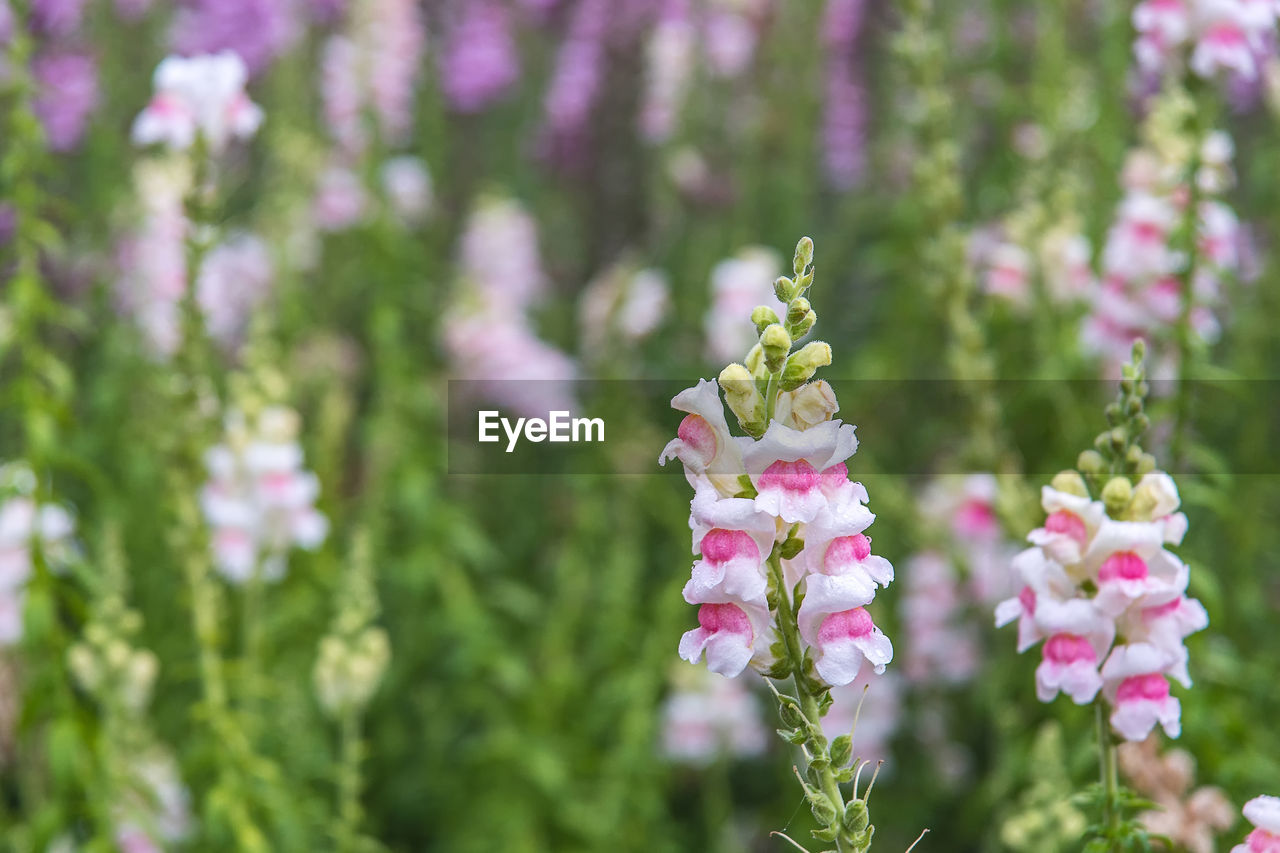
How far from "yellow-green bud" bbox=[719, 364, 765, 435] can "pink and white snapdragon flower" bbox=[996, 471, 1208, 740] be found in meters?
0.45

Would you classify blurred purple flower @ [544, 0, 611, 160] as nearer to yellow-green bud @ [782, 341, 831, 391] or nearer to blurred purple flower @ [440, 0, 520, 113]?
blurred purple flower @ [440, 0, 520, 113]

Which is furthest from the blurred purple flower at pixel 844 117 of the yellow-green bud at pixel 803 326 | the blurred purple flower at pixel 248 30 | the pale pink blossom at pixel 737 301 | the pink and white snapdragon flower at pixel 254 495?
the yellow-green bud at pixel 803 326

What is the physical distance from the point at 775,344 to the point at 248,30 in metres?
5.04

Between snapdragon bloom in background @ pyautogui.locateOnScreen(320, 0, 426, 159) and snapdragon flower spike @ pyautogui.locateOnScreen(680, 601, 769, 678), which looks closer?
snapdragon flower spike @ pyautogui.locateOnScreen(680, 601, 769, 678)

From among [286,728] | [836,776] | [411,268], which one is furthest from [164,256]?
[836,776]

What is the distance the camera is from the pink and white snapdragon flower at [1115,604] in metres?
1.49

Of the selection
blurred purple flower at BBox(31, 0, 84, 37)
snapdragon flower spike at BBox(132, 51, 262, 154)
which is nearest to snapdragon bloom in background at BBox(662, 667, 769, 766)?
snapdragon flower spike at BBox(132, 51, 262, 154)

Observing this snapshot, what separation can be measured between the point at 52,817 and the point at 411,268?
2608mm

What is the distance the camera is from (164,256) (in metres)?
4.33

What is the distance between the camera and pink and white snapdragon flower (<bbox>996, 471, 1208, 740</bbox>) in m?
1.49

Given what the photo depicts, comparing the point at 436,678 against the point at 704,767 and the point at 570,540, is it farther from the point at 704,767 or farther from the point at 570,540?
the point at 704,767

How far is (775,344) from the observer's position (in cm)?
117

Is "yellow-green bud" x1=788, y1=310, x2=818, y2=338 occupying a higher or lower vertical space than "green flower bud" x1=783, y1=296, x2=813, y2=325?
lower

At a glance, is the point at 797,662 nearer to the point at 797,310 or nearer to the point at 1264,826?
the point at 797,310
